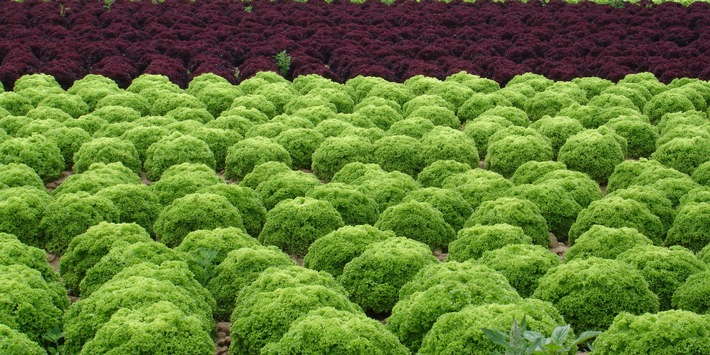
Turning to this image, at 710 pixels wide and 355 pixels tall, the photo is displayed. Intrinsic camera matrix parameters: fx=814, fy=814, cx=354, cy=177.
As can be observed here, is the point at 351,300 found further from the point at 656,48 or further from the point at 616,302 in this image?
the point at 656,48

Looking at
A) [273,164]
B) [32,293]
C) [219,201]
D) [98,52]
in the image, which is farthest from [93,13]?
[32,293]

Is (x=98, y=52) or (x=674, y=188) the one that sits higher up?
(x=674, y=188)

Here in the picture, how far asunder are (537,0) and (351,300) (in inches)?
975

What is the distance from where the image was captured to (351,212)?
1309 centimetres

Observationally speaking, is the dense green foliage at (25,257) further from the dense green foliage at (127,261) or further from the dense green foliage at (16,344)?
the dense green foliage at (16,344)

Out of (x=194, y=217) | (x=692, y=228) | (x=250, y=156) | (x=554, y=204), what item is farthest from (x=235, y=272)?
(x=692, y=228)

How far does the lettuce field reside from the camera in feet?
31.0

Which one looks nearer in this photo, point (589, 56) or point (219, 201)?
point (219, 201)

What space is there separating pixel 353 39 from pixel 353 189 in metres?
13.3

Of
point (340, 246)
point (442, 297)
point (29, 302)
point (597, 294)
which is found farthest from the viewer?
point (340, 246)

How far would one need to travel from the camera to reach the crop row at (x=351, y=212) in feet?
31.1

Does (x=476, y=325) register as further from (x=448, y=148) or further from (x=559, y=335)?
(x=448, y=148)

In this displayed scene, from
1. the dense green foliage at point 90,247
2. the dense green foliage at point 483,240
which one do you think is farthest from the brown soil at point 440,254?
the dense green foliage at point 90,247

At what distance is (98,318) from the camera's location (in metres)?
9.41
